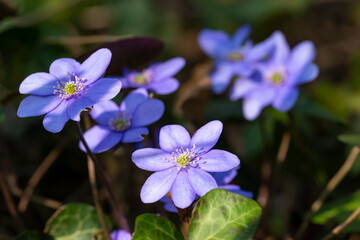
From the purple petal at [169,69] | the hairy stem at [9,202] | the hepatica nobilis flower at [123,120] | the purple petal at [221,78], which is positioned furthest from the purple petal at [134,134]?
the purple petal at [221,78]

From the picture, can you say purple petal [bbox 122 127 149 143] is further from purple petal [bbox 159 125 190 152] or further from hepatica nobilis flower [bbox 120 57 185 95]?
hepatica nobilis flower [bbox 120 57 185 95]

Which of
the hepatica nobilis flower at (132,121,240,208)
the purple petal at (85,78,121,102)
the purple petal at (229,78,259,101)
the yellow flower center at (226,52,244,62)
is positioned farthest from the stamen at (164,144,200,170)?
the yellow flower center at (226,52,244,62)

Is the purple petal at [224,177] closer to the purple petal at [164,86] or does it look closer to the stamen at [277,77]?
the purple petal at [164,86]

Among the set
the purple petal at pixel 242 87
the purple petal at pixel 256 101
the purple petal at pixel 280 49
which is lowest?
the purple petal at pixel 256 101

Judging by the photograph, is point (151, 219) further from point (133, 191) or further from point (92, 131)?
point (133, 191)

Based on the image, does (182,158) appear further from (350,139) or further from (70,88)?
(350,139)

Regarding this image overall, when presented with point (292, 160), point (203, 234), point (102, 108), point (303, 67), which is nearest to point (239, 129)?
point (292, 160)

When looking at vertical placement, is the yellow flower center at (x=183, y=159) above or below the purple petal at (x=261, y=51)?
above
